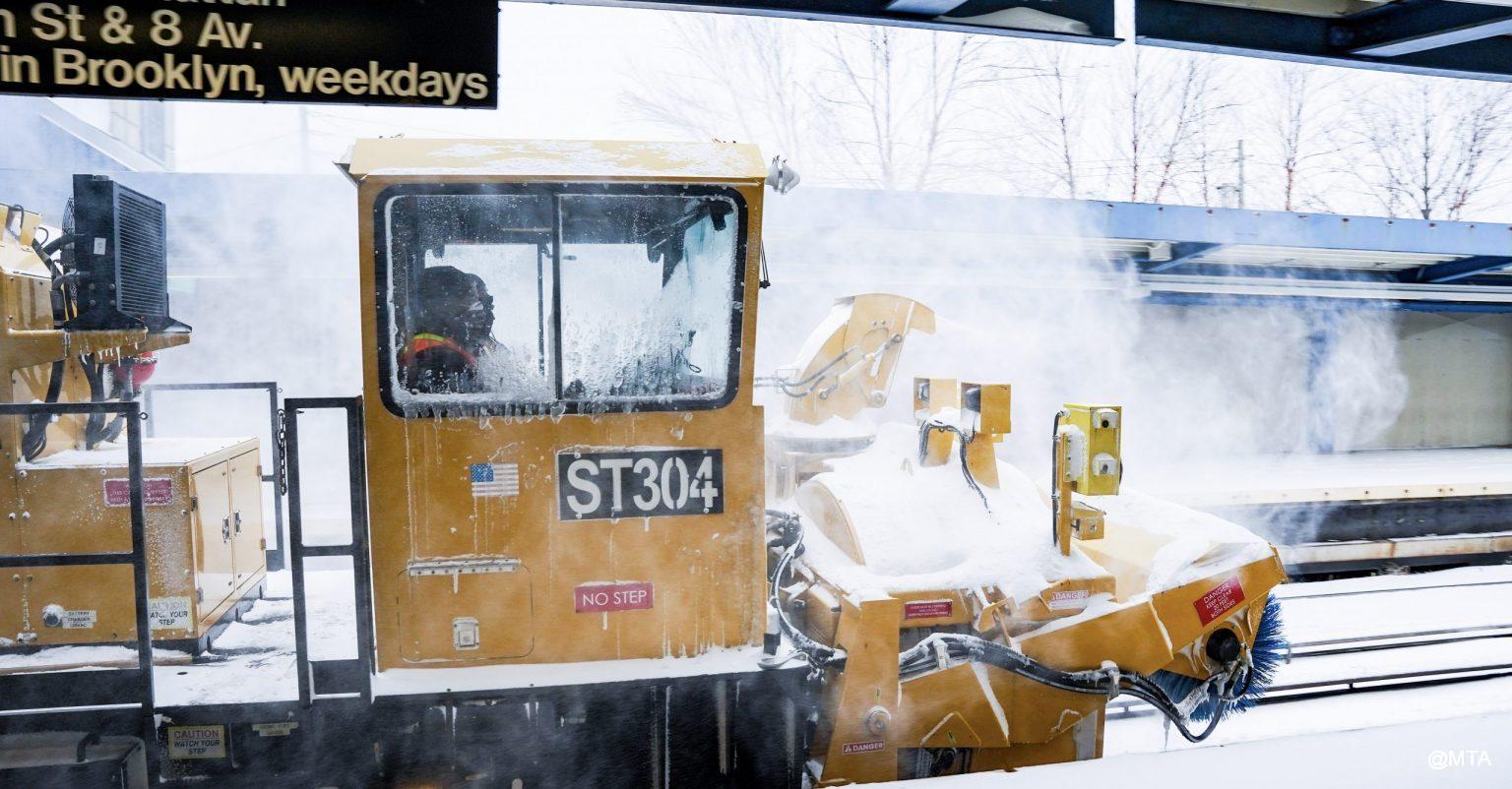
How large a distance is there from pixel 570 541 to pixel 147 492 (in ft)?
6.19

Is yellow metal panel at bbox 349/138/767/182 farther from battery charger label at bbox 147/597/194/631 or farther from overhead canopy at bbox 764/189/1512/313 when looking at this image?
overhead canopy at bbox 764/189/1512/313

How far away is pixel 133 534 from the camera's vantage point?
3.07m

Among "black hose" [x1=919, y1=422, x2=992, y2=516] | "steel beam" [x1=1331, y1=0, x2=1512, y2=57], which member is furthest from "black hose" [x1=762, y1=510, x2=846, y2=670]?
"steel beam" [x1=1331, y1=0, x2=1512, y2=57]

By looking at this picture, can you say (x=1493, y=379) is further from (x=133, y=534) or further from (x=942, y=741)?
(x=133, y=534)

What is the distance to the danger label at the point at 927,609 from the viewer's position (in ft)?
12.2

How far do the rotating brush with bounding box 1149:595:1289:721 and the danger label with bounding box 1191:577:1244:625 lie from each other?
11.5 inches

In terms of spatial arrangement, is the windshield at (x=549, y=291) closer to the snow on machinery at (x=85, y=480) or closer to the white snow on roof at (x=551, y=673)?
the white snow on roof at (x=551, y=673)

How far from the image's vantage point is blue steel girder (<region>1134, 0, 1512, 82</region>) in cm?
379

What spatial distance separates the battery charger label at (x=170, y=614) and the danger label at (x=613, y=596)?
1744 millimetres

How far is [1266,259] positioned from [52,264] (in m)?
13.6

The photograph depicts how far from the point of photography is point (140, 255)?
153 inches

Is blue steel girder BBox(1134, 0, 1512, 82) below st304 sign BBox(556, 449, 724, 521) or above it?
above

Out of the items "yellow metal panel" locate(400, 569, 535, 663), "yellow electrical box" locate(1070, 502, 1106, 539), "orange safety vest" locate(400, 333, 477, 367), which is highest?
"orange safety vest" locate(400, 333, 477, 367)

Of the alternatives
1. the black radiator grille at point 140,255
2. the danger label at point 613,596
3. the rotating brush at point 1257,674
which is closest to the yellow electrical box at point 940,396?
the rotating brush at point 1257,674
